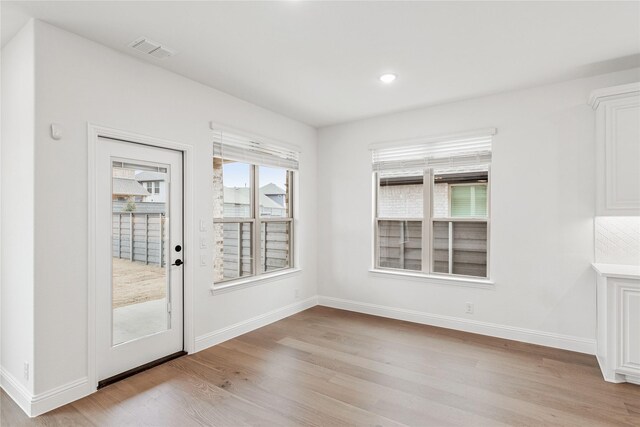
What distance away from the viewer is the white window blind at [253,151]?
3.73 meters

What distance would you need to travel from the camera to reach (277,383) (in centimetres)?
280

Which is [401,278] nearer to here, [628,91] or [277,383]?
[277,383]

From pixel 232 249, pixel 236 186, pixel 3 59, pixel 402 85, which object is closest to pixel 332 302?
pixel 232 249

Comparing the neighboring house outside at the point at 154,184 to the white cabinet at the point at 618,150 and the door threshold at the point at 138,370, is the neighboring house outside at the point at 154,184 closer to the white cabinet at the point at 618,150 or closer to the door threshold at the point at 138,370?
the door threshold at the point at 138,370

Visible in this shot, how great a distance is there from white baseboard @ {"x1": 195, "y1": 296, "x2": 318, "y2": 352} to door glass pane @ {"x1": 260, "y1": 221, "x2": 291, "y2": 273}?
0.58 meters

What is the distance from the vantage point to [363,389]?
270 centimetres

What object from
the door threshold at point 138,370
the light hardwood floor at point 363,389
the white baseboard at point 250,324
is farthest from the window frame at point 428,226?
the door threshold at point 138,370

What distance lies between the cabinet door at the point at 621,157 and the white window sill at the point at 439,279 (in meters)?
1.37

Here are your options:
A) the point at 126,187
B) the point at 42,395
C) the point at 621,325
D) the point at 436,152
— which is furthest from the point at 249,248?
the point at 621,325

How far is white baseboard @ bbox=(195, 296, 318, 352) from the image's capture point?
3518mm

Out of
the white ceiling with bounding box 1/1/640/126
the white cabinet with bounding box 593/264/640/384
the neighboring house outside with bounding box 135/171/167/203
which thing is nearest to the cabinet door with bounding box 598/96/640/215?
the white ceiling with bounding box 1/1/640/126

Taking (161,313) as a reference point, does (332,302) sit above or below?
below

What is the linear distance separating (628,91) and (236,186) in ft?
12.9

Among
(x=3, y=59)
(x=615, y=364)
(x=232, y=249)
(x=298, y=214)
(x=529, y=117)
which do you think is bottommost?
(x=615, y=364)
